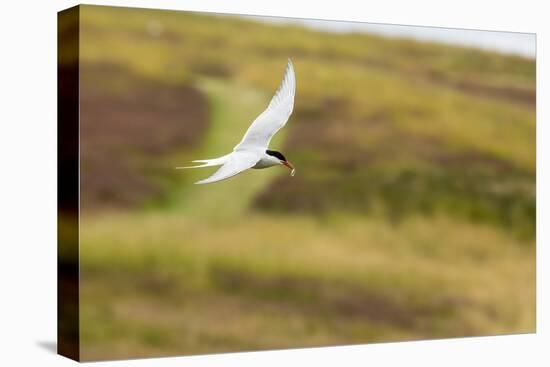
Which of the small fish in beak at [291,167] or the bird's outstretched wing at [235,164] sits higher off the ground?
the bird's outstretched wing at [235,164]

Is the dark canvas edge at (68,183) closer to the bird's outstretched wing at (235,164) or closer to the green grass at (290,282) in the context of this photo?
the green grass at (290,282)

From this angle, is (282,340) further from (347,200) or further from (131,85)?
(131,85)

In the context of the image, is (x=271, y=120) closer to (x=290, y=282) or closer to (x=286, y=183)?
(x=286, y=183)

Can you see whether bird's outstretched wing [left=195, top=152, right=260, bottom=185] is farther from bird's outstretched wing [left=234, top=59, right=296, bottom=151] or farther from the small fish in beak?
the small fish in beak

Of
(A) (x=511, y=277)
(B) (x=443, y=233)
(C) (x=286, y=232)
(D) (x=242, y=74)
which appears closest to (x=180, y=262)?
(C) (x=286, y=232)

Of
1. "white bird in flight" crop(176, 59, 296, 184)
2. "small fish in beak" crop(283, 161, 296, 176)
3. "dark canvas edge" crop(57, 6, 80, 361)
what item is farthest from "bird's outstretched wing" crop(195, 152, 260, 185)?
"dark canvas edge" crop(57, 6, 80, 361)

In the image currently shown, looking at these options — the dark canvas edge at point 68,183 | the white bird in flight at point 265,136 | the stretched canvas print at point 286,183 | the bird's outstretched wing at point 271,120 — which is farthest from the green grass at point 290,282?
the bird's outstretched wing at point 271,120
